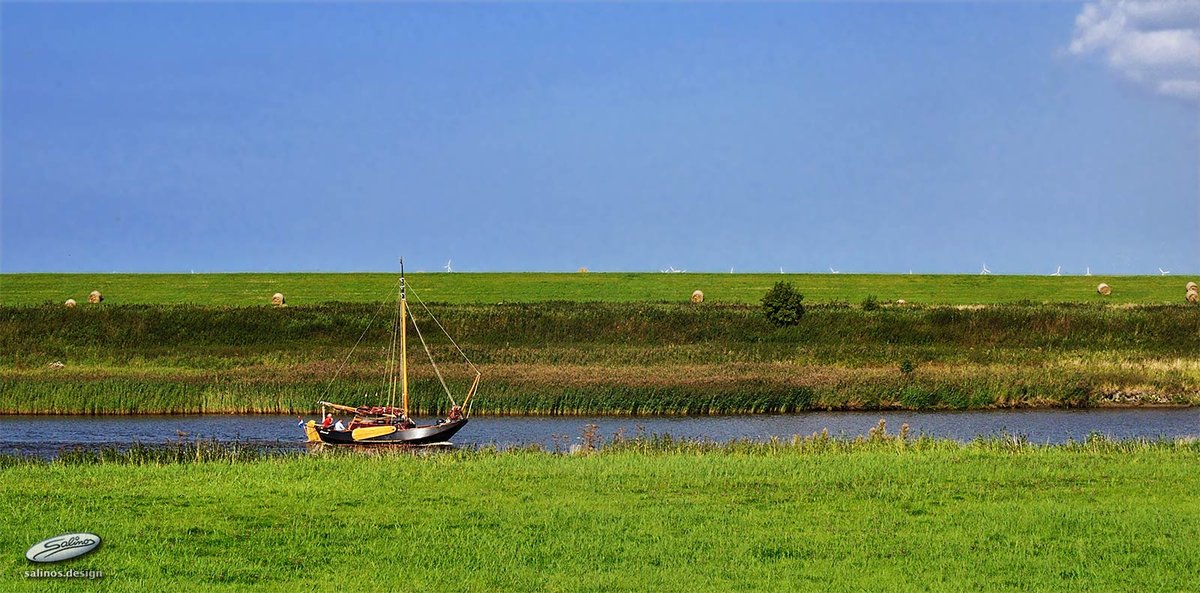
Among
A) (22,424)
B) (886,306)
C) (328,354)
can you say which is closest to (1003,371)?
(886,306)

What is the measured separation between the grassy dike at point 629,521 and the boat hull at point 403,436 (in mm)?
9516

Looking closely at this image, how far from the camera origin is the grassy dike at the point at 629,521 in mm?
15523

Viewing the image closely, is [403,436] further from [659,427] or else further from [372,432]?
[659,427]

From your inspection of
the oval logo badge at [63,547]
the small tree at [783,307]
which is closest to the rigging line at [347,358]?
the small tree at [783,307]

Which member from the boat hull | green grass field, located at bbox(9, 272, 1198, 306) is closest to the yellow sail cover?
the boat hull

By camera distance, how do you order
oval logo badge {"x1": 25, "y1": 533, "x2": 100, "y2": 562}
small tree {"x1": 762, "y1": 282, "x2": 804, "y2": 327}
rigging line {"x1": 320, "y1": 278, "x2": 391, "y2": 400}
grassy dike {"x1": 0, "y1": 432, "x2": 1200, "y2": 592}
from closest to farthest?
grassy dike {"x1": 0, "y1": 432, "x2": 1200, "y2": 592} → oval logo badge {"x1": 25, "y1": 533, "x2": 100, "y2": 562} → rigging line {"x1": 320, "y1": 278, "x2": 391, "y2": 400} → small tree {"x1": 762, "y1": 282, "x2": 804, "y2": 327}

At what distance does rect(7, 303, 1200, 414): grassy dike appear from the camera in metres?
45.2

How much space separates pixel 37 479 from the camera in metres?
23.2

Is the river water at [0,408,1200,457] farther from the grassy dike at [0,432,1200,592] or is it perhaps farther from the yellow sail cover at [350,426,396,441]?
the grassy dike at [0,432,1200,592]

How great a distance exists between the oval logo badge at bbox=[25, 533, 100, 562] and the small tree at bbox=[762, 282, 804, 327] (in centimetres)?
4968

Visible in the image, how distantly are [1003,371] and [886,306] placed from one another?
71.3 feet

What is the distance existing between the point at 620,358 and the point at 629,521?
118 ft

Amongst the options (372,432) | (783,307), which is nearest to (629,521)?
(372,432)

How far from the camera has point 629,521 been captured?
1866 cm
